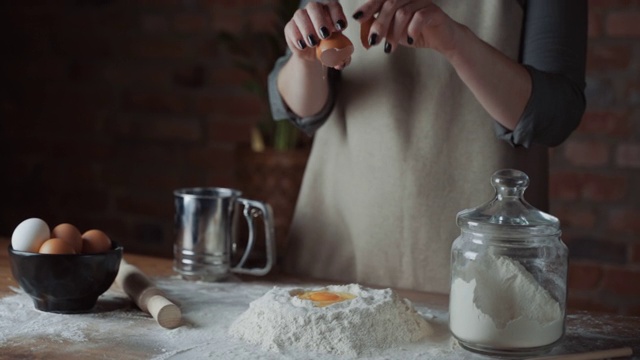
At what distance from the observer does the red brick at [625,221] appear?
234cm

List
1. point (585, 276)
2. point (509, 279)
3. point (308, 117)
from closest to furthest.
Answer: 1. point (509, 279)
2. point (308, 117)
3. point (585, 276)

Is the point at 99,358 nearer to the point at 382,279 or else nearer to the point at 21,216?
the point at 382,279

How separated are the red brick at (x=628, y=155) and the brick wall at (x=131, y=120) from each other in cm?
10

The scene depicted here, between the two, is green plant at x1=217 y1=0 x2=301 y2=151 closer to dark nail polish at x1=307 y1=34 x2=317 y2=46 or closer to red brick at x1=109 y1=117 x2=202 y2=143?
red brick at x1=109 y1=117 x2=202 y2=143

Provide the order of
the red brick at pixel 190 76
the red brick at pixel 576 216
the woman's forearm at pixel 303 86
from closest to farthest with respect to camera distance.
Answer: the woman's forearm at pixel 303 86, the red brick at pixel 576 216, the red brick at pixel 190 76

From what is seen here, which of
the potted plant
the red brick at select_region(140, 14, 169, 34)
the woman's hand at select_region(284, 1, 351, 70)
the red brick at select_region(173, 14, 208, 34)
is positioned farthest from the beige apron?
the red brick at select_region(140, 14, 169, 34)

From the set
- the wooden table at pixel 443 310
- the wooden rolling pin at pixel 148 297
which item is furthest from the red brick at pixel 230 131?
the wooden rolling pin at pixel 148 297

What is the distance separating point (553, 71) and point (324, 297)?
58 centimetres

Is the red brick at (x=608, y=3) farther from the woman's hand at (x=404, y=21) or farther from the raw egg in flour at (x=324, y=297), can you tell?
the raw egg in flour at (x=324, y=297)

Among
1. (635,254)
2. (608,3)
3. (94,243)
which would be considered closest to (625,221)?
(635,254)

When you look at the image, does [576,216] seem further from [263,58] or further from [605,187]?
[263,58]

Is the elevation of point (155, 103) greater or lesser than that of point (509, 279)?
greater

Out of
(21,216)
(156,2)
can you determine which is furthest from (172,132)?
(21,216)

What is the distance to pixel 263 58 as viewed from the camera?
8.94 ft
